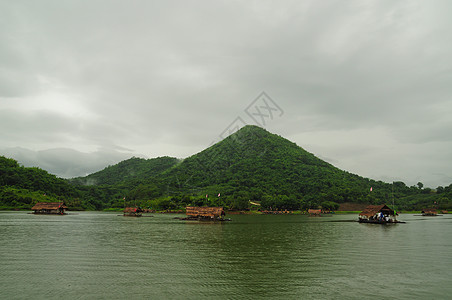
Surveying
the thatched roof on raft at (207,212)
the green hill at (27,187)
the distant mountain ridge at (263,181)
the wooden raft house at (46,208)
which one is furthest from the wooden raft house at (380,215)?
the green hill at (27,187)

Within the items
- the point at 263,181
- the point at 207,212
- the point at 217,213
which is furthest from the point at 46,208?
the point at 263,181

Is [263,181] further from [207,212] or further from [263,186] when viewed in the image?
[207,212]

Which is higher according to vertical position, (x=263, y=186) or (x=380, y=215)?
(x=263, y=186)

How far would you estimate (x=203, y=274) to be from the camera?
18328 mm

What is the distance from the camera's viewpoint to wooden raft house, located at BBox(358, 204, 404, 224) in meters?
66.8

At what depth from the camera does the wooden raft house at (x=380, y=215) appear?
66.8 m

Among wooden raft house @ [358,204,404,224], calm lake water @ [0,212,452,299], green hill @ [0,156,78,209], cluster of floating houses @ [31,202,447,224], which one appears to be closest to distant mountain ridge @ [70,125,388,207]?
green hill @ [0,156,78,209]

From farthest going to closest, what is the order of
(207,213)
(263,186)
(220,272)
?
(263,186), (207,213), (220,272)

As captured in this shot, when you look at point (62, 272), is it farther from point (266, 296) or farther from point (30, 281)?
point (266, 296)

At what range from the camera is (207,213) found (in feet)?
→ 252

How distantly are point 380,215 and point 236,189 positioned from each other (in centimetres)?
10016

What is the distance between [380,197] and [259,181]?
236 ft

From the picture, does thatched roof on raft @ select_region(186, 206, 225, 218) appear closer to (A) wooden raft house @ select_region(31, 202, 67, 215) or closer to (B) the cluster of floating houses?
(B) the cluster of floating houses

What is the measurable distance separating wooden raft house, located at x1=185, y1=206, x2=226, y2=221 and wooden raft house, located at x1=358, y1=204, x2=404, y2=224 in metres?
35.9
